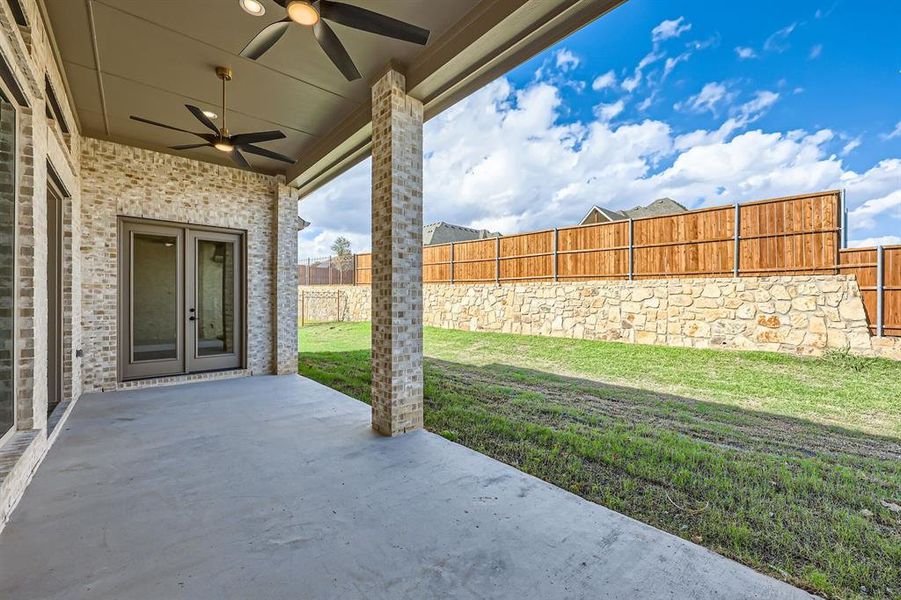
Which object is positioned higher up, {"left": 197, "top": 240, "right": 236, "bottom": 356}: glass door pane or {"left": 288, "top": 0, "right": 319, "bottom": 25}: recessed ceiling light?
{"left": 288, "top": 0, "right": 319, "bottom": 25}: recessed ceiling light

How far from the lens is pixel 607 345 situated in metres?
8.52

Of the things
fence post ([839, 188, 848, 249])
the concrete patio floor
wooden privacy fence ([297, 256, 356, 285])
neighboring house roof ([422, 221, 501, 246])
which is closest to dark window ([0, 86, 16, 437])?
the concrete patio floor

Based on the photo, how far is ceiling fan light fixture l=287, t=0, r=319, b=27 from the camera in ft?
7.34

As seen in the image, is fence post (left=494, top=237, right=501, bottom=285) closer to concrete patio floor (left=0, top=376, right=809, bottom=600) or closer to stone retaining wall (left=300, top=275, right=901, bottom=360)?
stone retaining wall (left=300, top=275, right=901, bottom=360)

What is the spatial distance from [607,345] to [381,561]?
25.5ft

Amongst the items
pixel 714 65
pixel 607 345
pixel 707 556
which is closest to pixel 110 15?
pixel 707 556

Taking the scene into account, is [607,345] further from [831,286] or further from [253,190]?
[253,190]

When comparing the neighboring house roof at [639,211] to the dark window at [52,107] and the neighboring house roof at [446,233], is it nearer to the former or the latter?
the neighboring house roof at [446,233]

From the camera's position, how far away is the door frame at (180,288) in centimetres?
512

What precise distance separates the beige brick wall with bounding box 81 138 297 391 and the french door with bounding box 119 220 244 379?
165mm

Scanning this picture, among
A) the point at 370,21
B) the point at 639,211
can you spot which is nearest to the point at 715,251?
the point at 370,21

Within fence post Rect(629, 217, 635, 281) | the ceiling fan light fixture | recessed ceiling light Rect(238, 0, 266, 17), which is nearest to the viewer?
the ceiling fan light fixture

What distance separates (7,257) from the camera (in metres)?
2.37

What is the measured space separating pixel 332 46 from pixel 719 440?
4.52 metres
